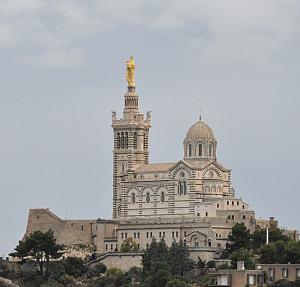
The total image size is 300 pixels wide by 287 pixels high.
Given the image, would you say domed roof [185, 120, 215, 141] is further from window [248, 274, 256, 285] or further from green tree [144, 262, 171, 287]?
window [248, 274, 256, 285]

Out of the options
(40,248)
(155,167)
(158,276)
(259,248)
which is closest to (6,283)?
(40,248)

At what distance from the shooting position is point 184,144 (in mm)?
186500

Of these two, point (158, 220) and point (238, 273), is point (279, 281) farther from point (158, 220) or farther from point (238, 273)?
point (158, 220)

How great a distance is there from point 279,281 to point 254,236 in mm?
29310

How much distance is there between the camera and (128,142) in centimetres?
19025

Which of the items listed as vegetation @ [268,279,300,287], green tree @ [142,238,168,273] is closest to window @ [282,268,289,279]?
vegetation @ [268,279,300,287]

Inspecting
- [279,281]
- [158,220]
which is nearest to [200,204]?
[158,220]

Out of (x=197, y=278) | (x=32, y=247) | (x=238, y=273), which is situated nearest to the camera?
(x=238, y=273)

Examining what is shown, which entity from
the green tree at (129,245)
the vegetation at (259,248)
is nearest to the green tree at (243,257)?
the vegetation at (259,248)

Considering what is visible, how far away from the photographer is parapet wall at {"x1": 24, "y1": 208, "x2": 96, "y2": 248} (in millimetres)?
188000

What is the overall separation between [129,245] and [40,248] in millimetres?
7990

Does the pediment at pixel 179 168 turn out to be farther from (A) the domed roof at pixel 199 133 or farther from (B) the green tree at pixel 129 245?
(B) the green tree at pixel 129 245

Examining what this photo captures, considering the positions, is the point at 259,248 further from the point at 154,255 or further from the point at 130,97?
the point at 130,97

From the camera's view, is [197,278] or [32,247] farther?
[32,247]
